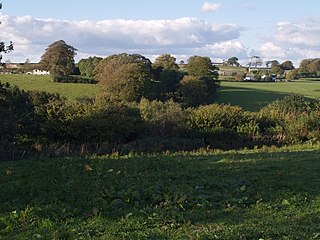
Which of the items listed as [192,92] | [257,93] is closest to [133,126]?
[192,92]

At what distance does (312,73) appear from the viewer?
123m

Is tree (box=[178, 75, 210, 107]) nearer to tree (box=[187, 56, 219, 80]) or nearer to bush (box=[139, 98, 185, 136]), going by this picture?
tree (box=[187, 56, 219, 80])

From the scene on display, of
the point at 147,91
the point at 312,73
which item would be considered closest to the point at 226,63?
the point at 312,73

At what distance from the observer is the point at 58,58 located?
77.5m

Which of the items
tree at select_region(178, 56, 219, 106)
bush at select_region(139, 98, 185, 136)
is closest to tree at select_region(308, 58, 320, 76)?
tree at select_region(178, 56, 219, 106)

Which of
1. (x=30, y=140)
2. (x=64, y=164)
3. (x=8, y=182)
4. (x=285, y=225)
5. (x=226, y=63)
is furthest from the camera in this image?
(x=226, y=63)

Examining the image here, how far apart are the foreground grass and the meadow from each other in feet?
160

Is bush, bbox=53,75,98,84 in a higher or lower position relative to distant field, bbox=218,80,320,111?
higher

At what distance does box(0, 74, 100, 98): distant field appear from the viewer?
218ft

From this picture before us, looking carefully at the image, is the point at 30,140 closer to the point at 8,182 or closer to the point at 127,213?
the point at 8,182

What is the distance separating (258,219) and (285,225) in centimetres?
57

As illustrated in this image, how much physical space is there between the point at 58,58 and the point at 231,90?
30.6 metres

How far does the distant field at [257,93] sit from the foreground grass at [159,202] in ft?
184

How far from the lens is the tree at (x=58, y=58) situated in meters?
76.9
